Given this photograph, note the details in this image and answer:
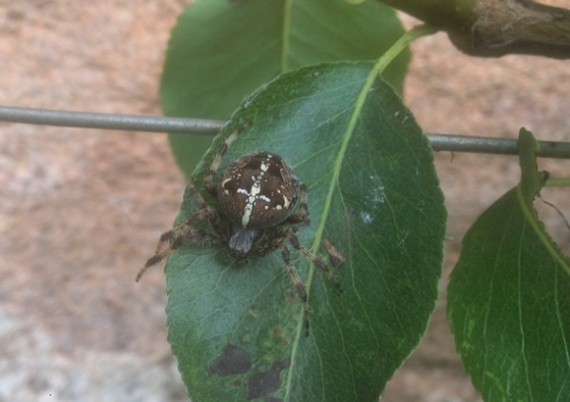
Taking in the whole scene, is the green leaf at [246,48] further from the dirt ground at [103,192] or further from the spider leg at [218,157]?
the dirt ground at [103,192]

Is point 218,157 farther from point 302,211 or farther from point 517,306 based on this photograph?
point 517,306

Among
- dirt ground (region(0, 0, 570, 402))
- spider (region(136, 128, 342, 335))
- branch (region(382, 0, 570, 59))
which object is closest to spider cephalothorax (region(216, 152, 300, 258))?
spider (region(136, 128, 342, 335))

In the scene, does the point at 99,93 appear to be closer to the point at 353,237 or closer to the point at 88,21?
the point at 88,21

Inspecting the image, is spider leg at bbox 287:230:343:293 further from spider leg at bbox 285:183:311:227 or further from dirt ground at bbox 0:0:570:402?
dirt ground at bbox 0:0:570:402

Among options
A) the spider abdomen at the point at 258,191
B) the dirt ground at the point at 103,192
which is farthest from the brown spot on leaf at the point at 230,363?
the dirt ground at the point at 103,192

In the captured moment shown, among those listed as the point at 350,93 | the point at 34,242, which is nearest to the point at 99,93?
the point at 34,242

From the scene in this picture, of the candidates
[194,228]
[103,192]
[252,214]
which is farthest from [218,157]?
[103,192]

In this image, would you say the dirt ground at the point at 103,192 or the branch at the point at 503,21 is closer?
the branch at the point at 503,21
